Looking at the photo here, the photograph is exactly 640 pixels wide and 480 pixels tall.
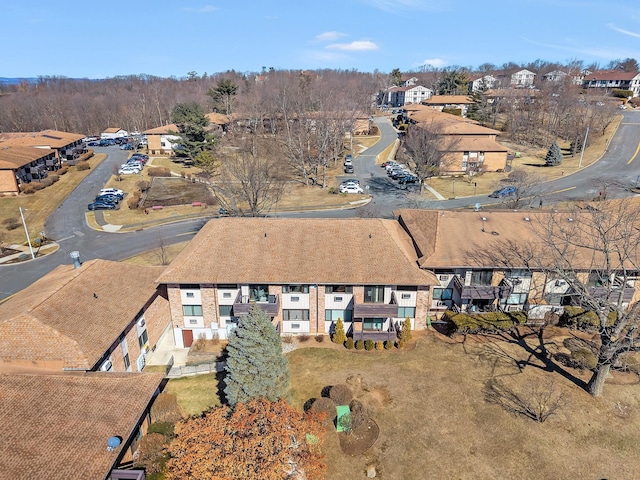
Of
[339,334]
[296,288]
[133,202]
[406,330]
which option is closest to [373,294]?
[406,330]

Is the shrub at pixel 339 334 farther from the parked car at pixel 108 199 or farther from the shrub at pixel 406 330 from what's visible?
the parked car at pixel 108 199

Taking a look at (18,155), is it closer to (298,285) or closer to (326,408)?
(298,285)

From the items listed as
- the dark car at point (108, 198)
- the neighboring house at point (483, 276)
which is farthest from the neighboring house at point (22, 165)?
the neighboring house at point (483, 276)

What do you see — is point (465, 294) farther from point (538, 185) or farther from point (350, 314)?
point (538, 185)

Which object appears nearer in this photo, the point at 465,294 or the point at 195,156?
the point at 465,294

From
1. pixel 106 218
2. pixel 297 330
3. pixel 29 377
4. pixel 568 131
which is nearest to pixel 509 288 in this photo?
pixel 297 330

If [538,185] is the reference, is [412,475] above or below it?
below

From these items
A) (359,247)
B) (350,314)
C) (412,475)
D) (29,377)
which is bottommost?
(412,475)
